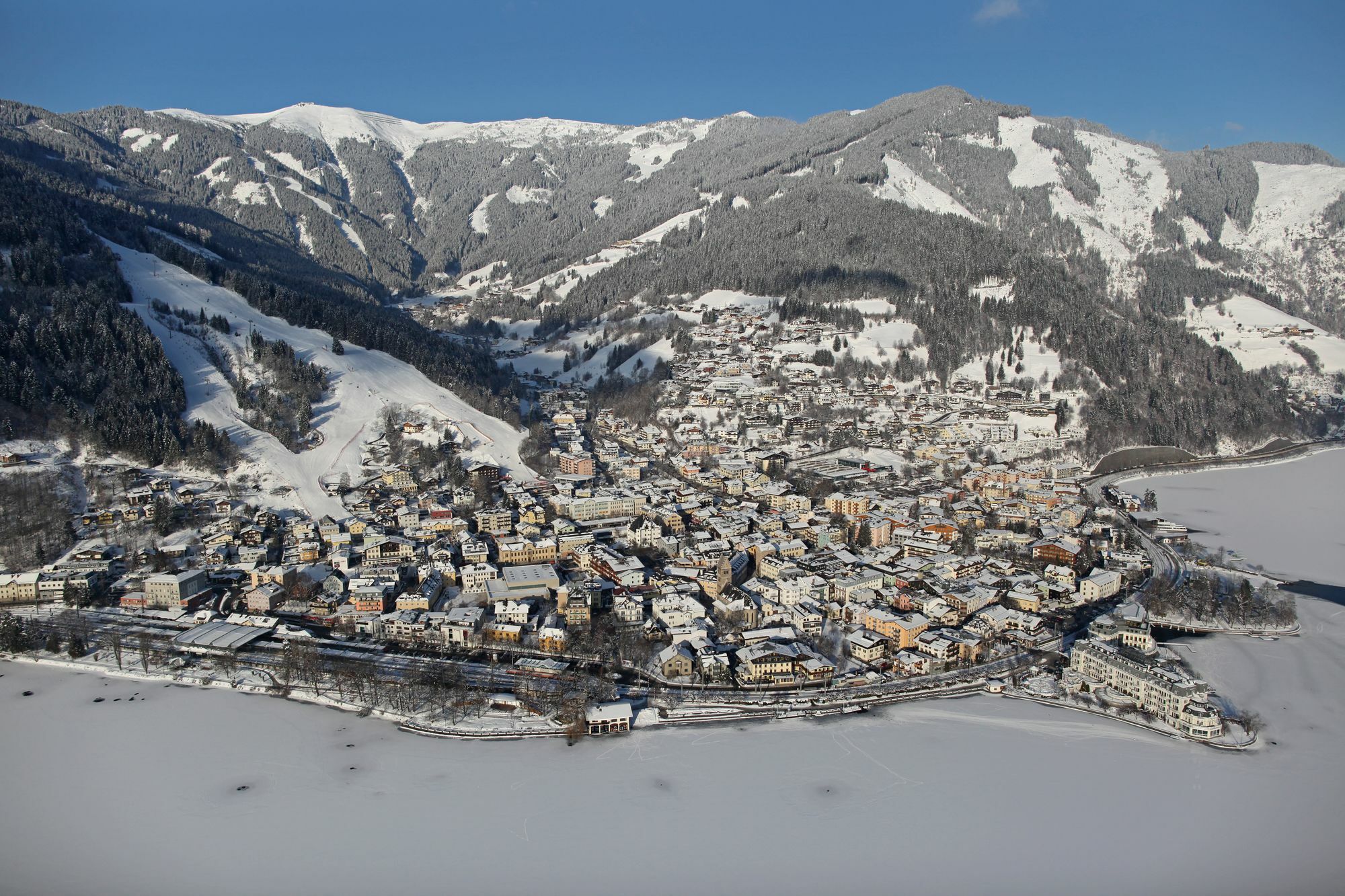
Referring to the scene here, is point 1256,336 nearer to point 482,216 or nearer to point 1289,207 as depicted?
point 1289,207

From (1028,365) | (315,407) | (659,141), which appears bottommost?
(315,407)

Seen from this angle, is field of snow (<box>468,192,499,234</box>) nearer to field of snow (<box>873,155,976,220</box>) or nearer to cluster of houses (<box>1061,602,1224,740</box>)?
field of snow (<box>873,155,976,220</box>)

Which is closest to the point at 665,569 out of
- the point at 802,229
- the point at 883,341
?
the point at 883,341

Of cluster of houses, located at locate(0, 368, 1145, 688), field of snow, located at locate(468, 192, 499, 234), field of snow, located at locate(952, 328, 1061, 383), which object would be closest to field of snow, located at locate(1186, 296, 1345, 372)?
field of snow, located at locate(952, 328, 1061, 383)

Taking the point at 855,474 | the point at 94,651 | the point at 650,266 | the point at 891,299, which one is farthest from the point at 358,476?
the point at 650,266

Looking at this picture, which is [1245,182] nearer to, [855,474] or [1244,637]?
[855,474]

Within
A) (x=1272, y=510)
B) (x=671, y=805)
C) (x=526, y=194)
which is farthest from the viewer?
(x=526, y=194)
